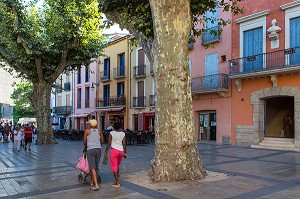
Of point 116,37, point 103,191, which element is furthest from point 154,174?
point 116,37

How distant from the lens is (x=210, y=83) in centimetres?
1973

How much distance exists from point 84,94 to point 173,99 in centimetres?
3051

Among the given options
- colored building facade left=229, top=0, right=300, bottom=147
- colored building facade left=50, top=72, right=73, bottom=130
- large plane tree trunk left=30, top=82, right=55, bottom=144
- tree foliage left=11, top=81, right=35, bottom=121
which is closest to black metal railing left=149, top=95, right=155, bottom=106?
large plane tree trunk left=30, top=82, right=55, bottom=144

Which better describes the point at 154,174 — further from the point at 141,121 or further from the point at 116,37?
the point at 116,37

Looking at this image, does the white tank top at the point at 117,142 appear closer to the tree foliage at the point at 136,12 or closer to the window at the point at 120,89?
the tree foliage at the point at 136,12

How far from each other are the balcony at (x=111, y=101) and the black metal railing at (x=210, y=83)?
9946 millimetres

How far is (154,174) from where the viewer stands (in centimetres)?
763

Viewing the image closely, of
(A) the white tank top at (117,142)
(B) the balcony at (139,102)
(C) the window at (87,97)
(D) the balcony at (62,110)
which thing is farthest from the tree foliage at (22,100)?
(A) the white tank top at (117,142)

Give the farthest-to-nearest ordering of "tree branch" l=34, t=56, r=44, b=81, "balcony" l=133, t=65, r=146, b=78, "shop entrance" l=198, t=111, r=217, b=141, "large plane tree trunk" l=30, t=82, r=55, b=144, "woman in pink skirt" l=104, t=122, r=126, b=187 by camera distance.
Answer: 1. "balcony" l=133, t=65, r=146, b=78
2. "large plane tree trunk" l=30, t=82, r=55, b=144
3. "tree branch" l=34, t=56, r=44, b=81
4. "shop entrance" l=198, t=111, r=217, b=141
5. "woman in pink skirt" l=104, t=122, r=126, b=187

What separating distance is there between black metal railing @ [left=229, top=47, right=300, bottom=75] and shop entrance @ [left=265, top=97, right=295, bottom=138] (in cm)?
230

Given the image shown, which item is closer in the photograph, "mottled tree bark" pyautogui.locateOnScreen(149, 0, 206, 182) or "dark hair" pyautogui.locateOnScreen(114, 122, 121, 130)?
"dark hair" pyautogui.locateOnScreen(114, 122, 121, 130)

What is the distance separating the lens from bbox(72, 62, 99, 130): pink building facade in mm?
34844

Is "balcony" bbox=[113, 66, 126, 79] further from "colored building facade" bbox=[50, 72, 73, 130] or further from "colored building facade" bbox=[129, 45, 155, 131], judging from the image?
"colored building facade" bbox=[50, 72, 73, 130]

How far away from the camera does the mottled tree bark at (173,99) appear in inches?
296
